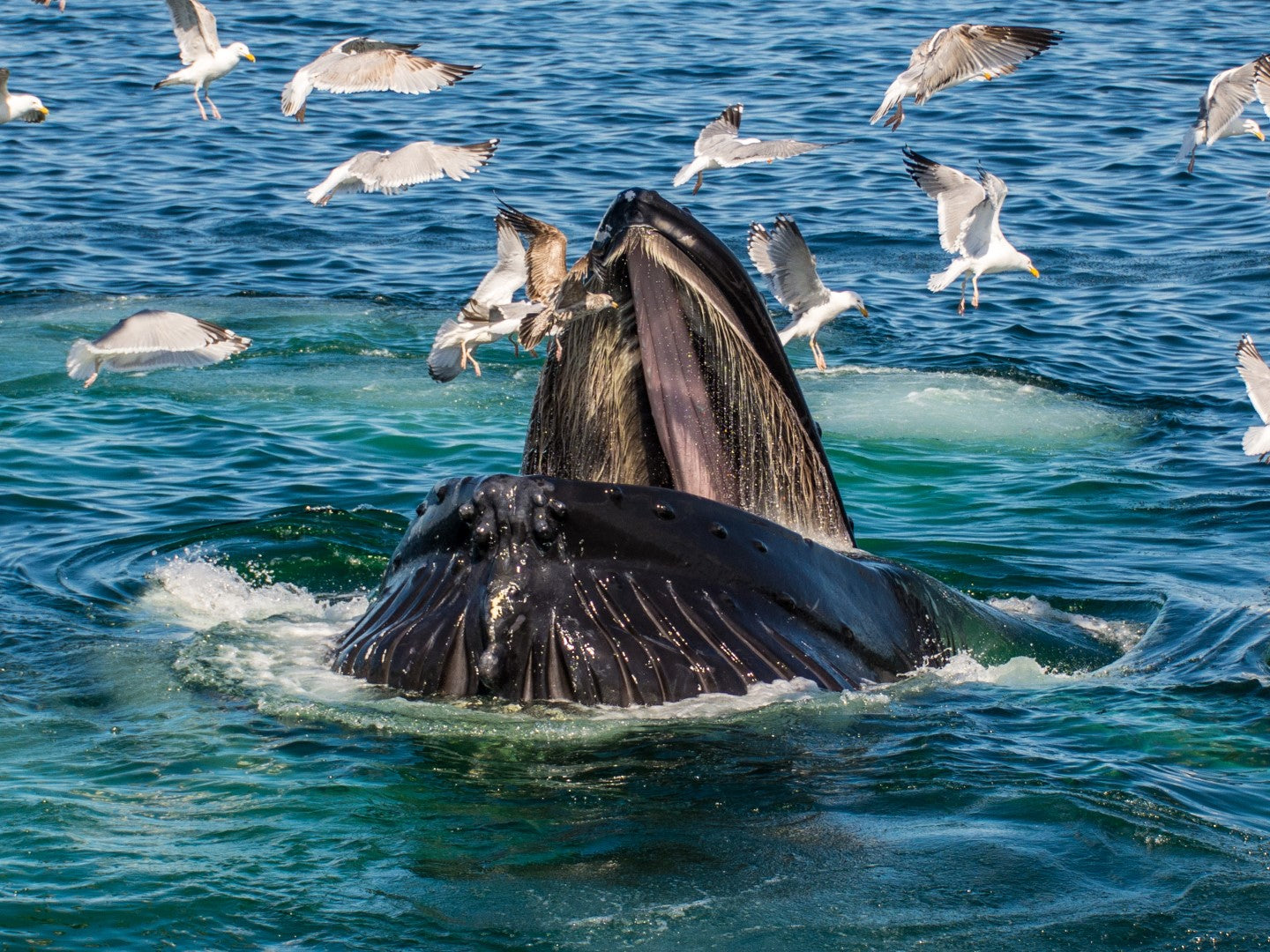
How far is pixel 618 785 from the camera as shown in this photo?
527cm

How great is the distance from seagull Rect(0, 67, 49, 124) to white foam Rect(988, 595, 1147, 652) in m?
8.91

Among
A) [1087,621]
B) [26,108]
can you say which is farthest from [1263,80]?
[26,108]

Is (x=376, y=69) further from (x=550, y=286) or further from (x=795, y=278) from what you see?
(x=550, y=286)

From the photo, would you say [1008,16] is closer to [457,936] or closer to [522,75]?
[522,75]

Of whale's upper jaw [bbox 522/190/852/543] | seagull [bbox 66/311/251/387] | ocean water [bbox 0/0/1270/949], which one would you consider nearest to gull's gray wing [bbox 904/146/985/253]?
ocean water [bbox 0/0/1270/949]

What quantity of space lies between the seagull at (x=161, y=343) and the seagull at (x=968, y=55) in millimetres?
5453

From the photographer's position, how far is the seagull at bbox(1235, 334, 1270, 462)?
1145 centimetres

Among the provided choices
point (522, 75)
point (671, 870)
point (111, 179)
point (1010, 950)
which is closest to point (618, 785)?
point (671, 870)

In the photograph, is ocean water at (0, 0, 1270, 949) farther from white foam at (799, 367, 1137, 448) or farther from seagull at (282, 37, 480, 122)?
seagull at (282, 37, 480, 122)

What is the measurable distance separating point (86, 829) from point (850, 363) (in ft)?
34.1

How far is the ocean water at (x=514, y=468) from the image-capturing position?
4.69 meters

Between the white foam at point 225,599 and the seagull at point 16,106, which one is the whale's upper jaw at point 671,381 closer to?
the white foam at point 225,599

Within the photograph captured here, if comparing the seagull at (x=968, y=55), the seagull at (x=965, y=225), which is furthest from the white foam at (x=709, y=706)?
the seagull at (x=965, y=225)

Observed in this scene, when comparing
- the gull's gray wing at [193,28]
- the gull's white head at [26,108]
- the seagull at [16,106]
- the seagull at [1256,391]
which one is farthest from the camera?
the gull's gray wing at [193,28]
